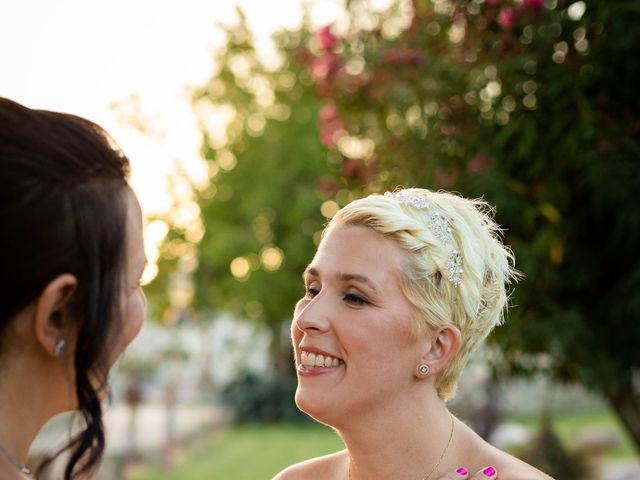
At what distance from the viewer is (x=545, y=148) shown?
469 centimetres

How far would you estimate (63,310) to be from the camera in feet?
4.89

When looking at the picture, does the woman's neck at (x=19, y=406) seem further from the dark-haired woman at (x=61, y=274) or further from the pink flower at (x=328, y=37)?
the pink flower at (x=328, y=37)

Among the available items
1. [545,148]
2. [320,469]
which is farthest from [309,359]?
[545,148]

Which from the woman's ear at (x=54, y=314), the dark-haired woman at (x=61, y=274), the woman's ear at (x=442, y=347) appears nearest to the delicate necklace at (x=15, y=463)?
the dark-haired woman at (x=61, y=274)

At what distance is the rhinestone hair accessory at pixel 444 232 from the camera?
2508 mm

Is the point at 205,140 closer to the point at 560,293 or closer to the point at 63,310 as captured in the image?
the point at 560,293

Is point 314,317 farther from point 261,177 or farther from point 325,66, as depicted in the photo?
point 261,177

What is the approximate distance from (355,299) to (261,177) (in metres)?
14.7

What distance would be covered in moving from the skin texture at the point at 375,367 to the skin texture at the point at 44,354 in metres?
0.93

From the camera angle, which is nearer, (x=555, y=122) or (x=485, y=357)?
(x=555, y=122)

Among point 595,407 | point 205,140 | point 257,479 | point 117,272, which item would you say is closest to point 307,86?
point 205,140

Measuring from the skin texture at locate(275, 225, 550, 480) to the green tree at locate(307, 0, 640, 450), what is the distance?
2.15m

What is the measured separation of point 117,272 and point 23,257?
0.17 metres

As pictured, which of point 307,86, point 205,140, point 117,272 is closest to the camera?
point 117,272
